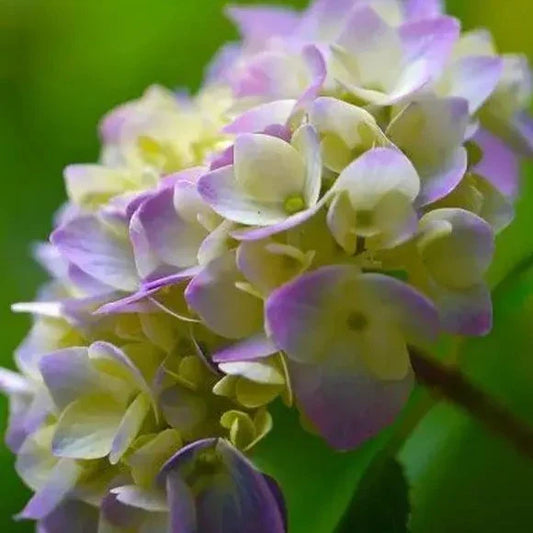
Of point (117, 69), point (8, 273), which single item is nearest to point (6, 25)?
point (117, 69)

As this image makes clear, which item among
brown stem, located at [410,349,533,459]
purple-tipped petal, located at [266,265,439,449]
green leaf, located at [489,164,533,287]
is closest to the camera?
purple-tipped petal, located at [266,265,439,449]

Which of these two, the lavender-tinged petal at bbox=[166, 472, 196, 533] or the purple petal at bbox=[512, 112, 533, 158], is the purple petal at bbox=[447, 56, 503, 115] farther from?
the lavender-tinged petal at bbox=[166, 472, 196, 533]

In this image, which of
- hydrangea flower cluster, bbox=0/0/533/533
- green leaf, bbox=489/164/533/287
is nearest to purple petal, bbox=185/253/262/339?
hydrangea flower cluster, bbox=0/0/533/533

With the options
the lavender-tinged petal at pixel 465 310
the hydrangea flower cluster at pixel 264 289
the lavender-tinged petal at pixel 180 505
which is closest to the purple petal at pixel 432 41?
the hydrangea flower cluster at pixel 264 289

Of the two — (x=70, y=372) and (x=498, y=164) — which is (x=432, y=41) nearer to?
(x=498, y=164)

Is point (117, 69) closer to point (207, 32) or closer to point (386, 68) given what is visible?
point (207, 32)

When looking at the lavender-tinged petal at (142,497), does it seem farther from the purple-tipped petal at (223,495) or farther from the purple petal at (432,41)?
the purple petal at (432,41)
